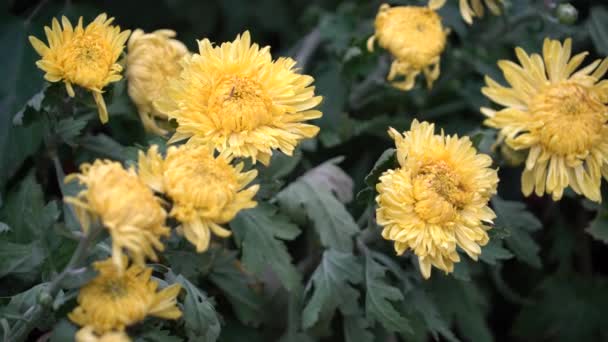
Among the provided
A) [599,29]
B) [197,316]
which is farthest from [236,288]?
[599,29]

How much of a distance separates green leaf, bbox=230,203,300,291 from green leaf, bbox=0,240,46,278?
1.16ft

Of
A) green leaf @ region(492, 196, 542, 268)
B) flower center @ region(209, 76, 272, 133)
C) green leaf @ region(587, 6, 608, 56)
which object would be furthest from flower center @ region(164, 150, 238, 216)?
green leaf @ region(587, 6, 608, 56)

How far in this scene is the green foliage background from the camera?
4.55 feet

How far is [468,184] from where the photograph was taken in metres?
1.32

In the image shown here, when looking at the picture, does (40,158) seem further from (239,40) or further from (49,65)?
(239,40)

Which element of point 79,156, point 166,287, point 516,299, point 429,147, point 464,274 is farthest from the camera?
point 516,299

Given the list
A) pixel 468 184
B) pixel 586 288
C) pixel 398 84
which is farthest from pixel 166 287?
pixel 586 288

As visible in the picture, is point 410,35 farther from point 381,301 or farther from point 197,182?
point 197,182

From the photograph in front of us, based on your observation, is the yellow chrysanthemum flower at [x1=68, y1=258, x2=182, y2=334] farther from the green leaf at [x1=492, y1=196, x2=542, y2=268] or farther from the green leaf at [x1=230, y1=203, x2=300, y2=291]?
the green leaf at [x1=492, y1=196, x2=542, y2=268]

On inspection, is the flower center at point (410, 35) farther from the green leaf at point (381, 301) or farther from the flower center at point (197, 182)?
the flower center at point (197, 182)

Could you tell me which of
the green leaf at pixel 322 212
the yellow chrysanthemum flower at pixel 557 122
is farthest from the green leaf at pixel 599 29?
the green leaf at pixel 322 212

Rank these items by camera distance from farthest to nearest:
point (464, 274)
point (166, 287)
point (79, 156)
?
point (79, 156)
point (464, 274)
point (166, 287)

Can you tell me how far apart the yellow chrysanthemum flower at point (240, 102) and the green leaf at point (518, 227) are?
0.59 meters

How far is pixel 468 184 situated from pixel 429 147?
94mm
